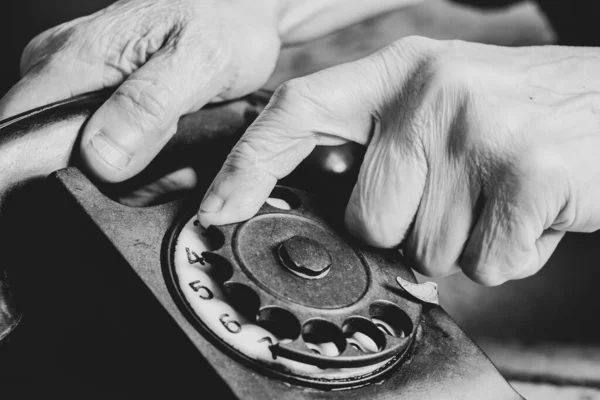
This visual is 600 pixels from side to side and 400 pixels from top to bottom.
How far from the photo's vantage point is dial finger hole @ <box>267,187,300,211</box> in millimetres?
815

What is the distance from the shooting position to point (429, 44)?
88 cm

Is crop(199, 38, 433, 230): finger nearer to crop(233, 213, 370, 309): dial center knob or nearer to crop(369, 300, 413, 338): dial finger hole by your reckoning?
crop(233, 213, 370, 309): dial center knob

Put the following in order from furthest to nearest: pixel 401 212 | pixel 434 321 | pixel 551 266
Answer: pixel 551 266 < pixel 401 212 < pixel 434 321

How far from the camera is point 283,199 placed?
84 centimetres

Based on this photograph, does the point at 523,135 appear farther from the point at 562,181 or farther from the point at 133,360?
the point at 133,360

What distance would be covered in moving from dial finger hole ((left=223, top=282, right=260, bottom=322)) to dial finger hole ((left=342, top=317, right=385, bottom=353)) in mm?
105

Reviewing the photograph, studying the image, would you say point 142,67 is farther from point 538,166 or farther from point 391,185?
point 538,166

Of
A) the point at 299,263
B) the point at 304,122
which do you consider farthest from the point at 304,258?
the point at 304,122

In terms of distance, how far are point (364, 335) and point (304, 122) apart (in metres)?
0.29

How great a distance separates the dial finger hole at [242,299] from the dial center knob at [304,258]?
0.05 m

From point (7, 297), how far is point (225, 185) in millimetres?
271

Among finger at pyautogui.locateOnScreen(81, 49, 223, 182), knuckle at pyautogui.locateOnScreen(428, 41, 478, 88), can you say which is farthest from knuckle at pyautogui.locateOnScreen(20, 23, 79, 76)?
knuckle at pyautogui.locateOnScreen(428, 41, 478, 88)

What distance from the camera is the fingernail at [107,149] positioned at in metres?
0.77

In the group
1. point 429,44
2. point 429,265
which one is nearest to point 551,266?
point 429,265
